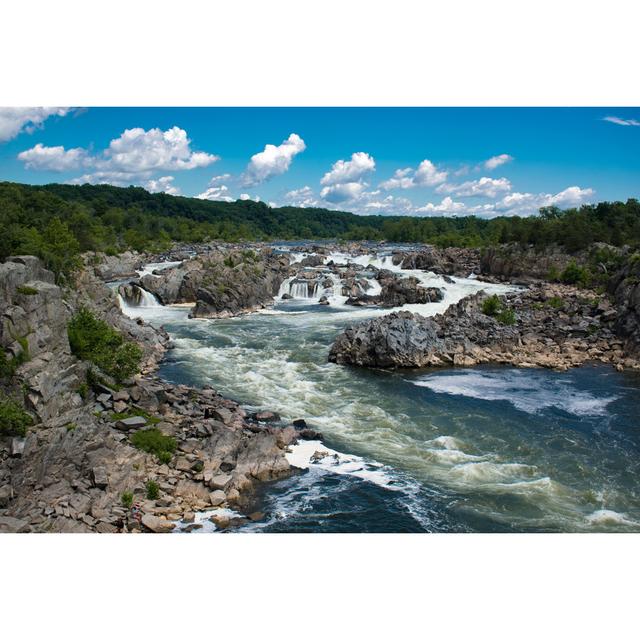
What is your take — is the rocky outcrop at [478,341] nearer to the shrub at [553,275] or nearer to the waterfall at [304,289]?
the waterfall at [304,289]

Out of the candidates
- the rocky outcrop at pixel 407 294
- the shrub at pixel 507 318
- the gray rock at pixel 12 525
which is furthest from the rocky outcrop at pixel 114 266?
the gray rock at pixel 12 525

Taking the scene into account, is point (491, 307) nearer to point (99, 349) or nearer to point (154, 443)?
point (99, 349)

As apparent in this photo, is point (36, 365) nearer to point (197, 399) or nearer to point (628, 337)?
point (197, 399)

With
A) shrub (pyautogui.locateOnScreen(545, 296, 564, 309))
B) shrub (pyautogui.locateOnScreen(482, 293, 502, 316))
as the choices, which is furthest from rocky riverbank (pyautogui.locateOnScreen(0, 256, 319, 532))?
shrub (pyautogui.locateOnScreen(545, 296, 564, 309))

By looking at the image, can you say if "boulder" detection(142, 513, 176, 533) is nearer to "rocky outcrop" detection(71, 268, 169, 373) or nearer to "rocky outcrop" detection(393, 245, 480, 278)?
"rocky outcrop" detection(71, 268, 169, 373)

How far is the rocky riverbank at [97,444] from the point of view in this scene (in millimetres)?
9305

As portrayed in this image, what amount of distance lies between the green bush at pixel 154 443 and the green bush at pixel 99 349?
2.90 m

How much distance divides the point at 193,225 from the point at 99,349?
85.7m

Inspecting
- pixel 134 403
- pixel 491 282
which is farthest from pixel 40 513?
pixel 491 282

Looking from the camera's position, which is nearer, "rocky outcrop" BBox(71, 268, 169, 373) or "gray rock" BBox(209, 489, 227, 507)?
"gray rock" BBox(209, 489, 227, 507)

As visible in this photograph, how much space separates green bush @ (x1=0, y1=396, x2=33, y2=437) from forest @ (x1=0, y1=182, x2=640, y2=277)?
5402 mm

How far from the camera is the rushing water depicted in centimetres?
1003

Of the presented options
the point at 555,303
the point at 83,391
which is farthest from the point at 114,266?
the point at 83,391

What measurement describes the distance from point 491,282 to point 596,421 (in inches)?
1146
